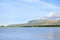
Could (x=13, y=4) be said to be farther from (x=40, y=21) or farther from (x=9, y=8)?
(x=40, y=21)

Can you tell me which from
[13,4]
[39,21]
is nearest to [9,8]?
[13,4]

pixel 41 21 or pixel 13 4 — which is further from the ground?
pixel 13 4

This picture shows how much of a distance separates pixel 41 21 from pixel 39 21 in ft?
0.30

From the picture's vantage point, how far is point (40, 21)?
5.08 meters

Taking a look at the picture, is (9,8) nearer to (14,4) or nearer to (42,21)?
(14,4)

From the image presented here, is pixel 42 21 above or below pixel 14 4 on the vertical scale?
below

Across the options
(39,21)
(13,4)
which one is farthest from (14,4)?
(39,21)

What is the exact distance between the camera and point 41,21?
16.7 ft

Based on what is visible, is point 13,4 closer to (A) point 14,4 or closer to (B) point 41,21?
(A) point 14,4

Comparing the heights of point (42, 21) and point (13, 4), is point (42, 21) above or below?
below

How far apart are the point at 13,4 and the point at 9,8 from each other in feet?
0.94

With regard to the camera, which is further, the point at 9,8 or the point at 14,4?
the point at 9,8

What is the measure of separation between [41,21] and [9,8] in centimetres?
132

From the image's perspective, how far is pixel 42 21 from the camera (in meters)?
5.06
